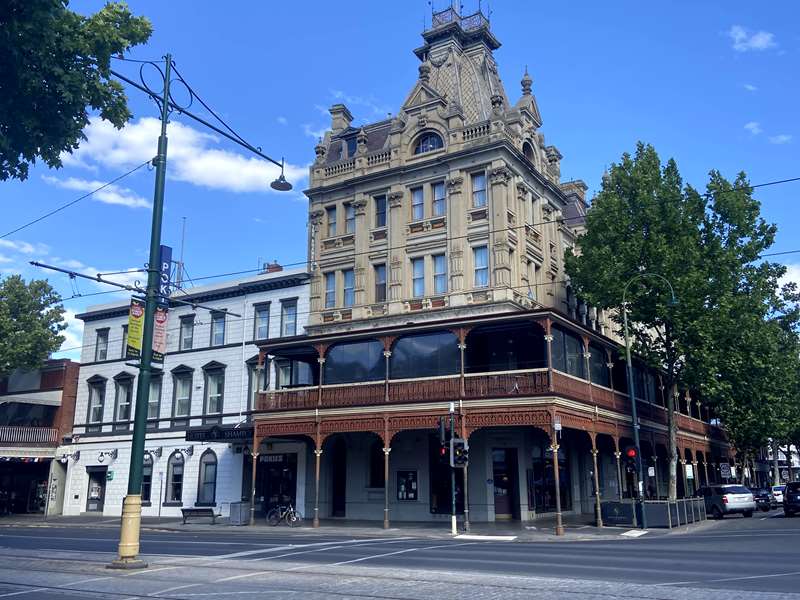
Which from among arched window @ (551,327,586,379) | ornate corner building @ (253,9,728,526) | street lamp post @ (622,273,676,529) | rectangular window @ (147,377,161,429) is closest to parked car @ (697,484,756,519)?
ornate corner building @ (253,9,728,526)

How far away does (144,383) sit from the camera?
16391mm

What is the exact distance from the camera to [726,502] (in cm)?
3466

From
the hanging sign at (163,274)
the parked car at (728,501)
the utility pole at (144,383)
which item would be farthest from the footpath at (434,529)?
the utility pole at (144,383)

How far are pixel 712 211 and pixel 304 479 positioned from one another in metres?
23.6

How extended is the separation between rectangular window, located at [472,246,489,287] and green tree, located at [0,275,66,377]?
1002 inches

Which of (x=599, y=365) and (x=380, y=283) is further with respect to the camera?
(x=380, y=283)

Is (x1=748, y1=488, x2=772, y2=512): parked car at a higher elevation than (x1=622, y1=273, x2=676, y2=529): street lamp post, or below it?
below

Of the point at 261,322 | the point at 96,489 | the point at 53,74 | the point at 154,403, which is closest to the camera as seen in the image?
the point at 53,74

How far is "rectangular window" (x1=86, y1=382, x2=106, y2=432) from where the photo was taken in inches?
1769

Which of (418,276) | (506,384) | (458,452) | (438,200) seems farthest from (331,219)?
(458,452)

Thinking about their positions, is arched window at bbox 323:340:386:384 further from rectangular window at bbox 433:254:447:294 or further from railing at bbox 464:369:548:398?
railing at bbox 464:369:548:398

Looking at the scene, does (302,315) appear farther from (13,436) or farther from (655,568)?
(655,568)

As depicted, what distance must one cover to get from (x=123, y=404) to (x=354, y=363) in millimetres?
18021

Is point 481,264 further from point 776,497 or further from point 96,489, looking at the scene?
point 776,497
